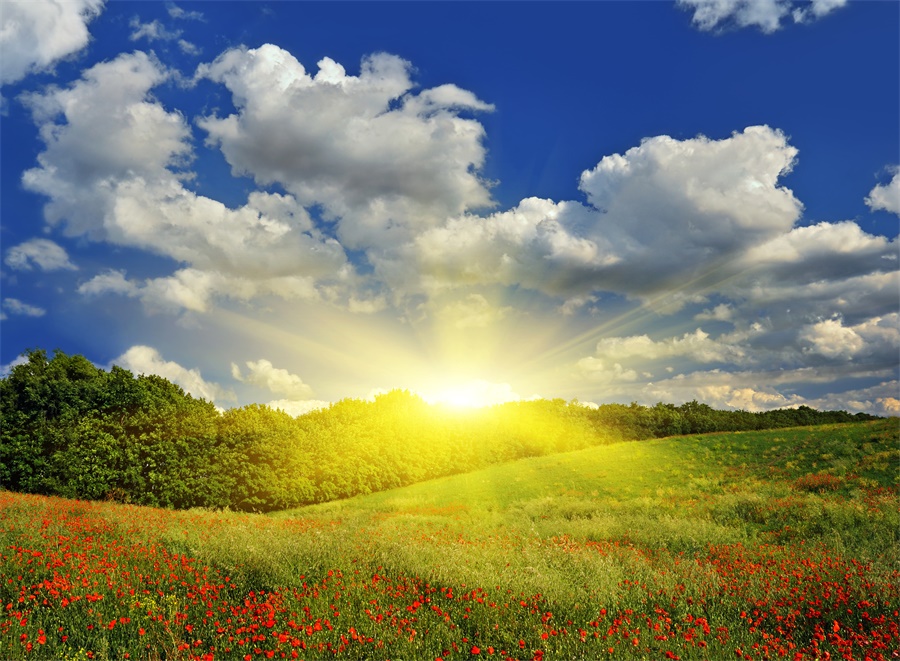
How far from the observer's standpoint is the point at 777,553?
1276cm

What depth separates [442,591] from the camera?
8.10 metres

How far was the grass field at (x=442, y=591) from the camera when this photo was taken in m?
6.60

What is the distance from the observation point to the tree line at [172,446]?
30.1 m

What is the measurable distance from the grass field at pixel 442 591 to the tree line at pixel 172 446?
14771 millimetres

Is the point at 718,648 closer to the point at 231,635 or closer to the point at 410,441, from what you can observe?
the point at 231,635

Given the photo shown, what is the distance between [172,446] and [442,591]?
28.7 meters

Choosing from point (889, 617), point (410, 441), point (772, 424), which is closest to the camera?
point (889, 617)

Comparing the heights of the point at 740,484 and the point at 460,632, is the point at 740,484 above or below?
below

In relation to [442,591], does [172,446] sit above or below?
above

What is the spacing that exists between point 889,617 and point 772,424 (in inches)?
2937

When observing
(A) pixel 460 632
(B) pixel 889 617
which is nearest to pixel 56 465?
(A) pixel 460 632

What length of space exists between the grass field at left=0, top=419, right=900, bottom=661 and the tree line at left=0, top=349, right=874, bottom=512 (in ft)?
48.5

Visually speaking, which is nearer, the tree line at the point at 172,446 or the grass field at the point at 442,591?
the grass field at the point at 442,591

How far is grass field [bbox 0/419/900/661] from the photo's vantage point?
260 inches
